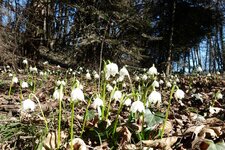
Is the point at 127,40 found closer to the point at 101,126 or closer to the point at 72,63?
the point at 72,63

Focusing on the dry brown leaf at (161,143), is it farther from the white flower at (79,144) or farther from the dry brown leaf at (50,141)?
the dry brown leaf at (50,141)

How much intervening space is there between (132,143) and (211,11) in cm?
1592

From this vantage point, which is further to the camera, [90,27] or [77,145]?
[90,27]

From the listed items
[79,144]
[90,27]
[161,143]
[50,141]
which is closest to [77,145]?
[79,144]

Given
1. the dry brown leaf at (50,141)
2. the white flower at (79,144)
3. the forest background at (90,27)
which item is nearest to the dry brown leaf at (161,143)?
the white flower at (79,144)

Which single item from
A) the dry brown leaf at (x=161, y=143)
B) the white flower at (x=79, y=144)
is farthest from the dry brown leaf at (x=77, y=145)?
the dry brown leaf at (x=161, y=143)

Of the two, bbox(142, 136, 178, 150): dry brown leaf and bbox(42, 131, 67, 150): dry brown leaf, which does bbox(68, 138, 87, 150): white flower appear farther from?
bbox(142, 136, 178, 150): dry brown leaf

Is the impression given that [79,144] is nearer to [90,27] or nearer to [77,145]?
[77,145]

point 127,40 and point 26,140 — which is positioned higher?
point 127,40

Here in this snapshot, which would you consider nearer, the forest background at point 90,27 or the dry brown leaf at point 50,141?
the dry brown leaf at point 50,141

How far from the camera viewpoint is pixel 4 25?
7.85m

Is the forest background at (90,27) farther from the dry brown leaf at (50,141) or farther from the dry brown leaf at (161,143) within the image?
the dry brown leaf at (161,143)

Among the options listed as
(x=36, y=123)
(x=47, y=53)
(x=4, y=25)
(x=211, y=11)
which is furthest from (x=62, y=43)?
(x=36, y=123)

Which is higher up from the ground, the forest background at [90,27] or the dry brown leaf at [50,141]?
the forest background at [90,27]
